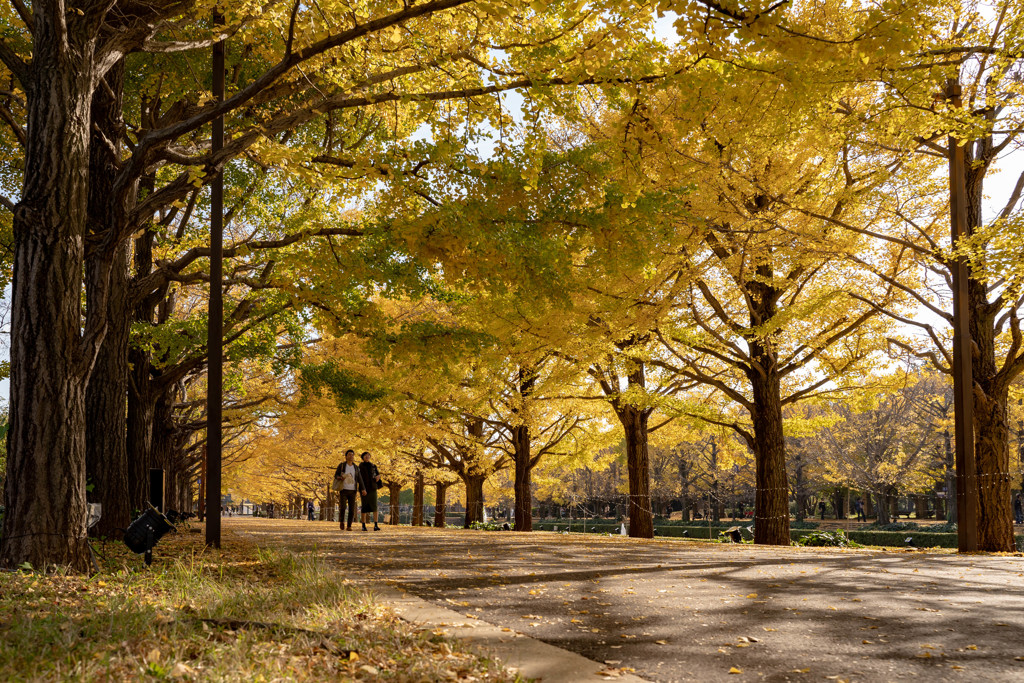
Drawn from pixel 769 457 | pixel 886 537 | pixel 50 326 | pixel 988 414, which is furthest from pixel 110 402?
pixel 886 537

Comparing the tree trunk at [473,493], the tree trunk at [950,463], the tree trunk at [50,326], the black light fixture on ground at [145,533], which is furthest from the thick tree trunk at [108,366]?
the tree trunk at [950,463]

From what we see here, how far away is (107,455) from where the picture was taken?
9.77 metres

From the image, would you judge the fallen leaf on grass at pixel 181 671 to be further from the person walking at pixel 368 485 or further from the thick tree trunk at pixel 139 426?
the person walking at pixel 368 485

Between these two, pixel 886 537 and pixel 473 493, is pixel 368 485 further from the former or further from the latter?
pixel 886 537

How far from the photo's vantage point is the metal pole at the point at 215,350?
9656 mm

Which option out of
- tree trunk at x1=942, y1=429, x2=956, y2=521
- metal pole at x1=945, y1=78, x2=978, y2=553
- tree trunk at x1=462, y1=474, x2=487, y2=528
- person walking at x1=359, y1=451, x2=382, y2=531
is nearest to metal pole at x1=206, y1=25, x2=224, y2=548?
person walking at x1=359, y1=451, x2=382, y2=531

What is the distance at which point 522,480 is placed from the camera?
22.1 metres

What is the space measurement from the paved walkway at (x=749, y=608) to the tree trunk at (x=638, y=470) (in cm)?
877

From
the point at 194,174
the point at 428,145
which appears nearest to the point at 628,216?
the point at 428,145

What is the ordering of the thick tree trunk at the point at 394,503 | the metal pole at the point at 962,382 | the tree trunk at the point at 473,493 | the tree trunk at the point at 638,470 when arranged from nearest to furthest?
the metal pole at the point at 962,382, the tree trunk at the point at 638,470, the tree trunk at the point at 473,493, the thick tree trunk at the point at 394,503

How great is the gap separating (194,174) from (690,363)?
11.4 metres

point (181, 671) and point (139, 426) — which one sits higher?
point (139, 426)

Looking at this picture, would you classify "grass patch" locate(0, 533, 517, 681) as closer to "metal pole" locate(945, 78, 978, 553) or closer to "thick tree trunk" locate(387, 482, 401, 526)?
"metal pole" locate(945, 78, 978, 553)

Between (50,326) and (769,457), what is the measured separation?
40.9 ft
